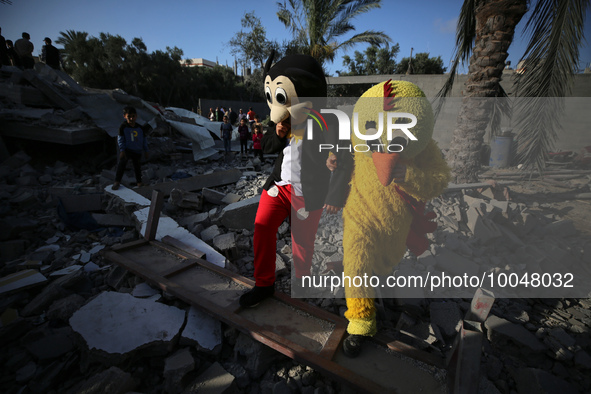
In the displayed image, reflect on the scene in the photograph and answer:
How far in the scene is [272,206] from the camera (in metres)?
2.09

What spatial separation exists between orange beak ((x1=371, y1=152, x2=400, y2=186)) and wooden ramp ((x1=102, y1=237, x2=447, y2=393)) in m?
1.13

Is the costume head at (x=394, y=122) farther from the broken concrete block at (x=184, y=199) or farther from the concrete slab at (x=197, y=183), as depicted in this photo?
the concrete slab at (x=197, y=183)

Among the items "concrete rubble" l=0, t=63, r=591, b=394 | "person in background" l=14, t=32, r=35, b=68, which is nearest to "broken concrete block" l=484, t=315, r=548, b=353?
"concrete rubble" l=0, t=63, r=591, b=394

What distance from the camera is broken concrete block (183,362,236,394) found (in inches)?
68.0

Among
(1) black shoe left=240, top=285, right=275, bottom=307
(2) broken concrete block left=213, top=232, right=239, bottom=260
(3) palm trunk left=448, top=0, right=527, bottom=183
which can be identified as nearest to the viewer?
(1) black shoe left=240, top=285, right=275, bottom=307

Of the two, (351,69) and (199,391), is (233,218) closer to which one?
(199,391)

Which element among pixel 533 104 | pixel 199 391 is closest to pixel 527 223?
pixel 533 104

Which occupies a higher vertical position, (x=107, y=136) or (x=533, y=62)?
(x=533, y=62)

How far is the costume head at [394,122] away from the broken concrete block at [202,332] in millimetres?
1708

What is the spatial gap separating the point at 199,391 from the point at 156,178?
595 centimetres

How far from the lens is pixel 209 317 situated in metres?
2.28

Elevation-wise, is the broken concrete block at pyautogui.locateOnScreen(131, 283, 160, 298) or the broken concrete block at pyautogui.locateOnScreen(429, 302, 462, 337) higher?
the broken concrete block at pyautogui.locateOnScreen(131, 283, 160, 298)

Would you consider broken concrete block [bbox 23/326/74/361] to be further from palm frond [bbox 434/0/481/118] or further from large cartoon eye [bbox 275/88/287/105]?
palm frond [bbox 434/0/481/118]

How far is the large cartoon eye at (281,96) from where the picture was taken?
1865 mm
